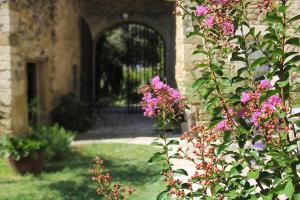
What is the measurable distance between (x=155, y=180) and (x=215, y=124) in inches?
18.6

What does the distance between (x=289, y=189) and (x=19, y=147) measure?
5.04 metres

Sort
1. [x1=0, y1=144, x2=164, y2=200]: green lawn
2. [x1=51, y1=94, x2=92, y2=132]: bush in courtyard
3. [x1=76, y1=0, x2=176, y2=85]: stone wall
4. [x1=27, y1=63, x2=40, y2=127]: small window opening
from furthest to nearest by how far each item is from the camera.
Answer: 1. [x1=76, y1=0, x2=176, y2=85]: stone wall
2. [x1=51, y1=94, x2=92, y2=132]: bush in courtyard
3. [x1=27, y1=63, x2=40, y2=127]: small window opening
4. [x1=0, y1=144, x2=164, y2=200]: green lawn

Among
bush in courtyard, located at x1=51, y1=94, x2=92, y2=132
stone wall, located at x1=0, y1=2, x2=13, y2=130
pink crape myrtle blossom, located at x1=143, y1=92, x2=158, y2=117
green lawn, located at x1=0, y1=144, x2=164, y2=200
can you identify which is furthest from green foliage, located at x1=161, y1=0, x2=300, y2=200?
bush in courtyard, located at x1=51, y1=94, x2=92, y2=132

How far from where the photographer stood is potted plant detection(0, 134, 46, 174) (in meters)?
6.39

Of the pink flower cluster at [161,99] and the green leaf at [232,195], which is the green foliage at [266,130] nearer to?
the green leaf at [232,195]

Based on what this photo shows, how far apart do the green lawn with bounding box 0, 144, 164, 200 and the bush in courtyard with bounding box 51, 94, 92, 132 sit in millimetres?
2043

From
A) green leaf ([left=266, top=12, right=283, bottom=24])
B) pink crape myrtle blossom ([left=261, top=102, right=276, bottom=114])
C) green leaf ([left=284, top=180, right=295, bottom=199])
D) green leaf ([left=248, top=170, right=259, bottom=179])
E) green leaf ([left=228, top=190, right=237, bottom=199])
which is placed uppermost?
green leaf ([left=266, top=12, right=283, bottom=24])

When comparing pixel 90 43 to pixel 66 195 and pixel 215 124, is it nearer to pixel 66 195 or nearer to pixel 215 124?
pixel 66 195

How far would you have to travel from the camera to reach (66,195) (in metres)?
5.46

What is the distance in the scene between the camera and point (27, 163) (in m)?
6.49

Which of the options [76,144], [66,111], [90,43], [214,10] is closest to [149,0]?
[90,43]

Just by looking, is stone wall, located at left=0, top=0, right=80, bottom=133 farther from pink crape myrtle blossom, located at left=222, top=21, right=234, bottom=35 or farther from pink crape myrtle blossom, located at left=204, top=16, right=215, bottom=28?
pink crape myrtle blossom, located at left=222, top=21, right=234, bottom=35

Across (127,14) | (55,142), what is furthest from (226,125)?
(127,14)

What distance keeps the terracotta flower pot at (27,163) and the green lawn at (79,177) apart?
0.11m
